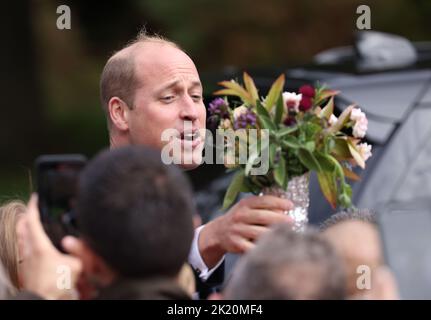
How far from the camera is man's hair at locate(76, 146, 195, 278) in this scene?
8.37ft

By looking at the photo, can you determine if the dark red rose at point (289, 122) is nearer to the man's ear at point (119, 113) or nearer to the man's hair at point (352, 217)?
the man's hair at point (352, 217)

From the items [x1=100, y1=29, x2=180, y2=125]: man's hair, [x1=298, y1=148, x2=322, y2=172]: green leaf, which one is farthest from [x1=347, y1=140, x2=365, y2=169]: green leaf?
[x1=100, y1=29, x2=180, y2=125]: man's hair

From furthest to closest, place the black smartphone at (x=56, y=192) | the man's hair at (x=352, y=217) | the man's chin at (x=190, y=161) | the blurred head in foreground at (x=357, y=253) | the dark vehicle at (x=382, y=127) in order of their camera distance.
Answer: the dark vehicle at (x=382, y=127)
the black smartphone at (x=56, y=192)
the man's chin at (x=190, y=161)
the man's hair at (x=352, y=217)
the blurred head in foreground at (x=357, y=253)

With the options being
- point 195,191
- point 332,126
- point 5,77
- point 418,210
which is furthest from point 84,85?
point 332,126

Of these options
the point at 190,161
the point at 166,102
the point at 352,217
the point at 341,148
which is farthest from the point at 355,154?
the point at 166,102

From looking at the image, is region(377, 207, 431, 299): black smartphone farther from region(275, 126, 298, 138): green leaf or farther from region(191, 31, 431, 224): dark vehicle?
region(275, 126, 298, 138): green leaf

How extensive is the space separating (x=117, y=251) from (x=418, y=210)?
2071 millimetres

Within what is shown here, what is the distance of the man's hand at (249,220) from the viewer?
10.5 feet

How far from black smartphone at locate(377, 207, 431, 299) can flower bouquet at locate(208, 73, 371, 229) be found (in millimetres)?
810

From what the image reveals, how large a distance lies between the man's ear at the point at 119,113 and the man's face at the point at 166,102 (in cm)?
2

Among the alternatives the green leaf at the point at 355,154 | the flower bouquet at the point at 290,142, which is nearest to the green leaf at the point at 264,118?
the flower bouquet at the point at 290,142

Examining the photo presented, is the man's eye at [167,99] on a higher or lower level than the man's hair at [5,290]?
higher

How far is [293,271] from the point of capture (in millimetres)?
2508

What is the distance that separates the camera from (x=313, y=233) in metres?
2.60
